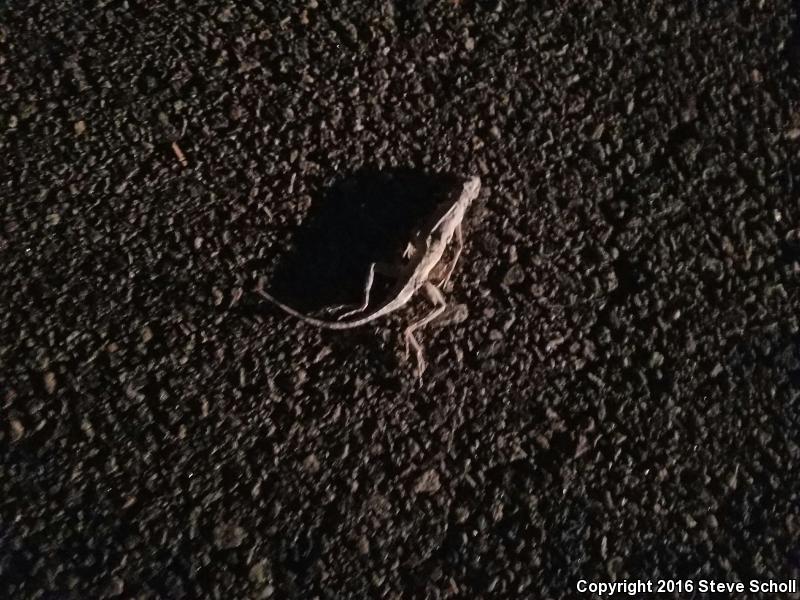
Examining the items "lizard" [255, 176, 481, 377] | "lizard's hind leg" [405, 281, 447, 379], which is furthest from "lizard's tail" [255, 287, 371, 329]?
"lizard's hind leg" [405, 281, 447, 379]

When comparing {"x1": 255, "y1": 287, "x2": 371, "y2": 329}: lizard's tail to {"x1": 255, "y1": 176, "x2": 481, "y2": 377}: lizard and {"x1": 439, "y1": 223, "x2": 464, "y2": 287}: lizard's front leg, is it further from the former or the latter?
{"x1": 439, "y1": 223, "x2": 464, "y2": 287}: lizard's front leg

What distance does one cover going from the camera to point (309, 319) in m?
2.10

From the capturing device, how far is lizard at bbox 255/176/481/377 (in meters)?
2.10

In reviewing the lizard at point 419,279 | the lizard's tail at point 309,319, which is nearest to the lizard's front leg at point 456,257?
the lizard at point 419,279

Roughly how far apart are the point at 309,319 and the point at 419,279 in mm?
334

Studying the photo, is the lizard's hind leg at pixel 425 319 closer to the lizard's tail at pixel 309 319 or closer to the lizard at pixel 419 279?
the lizard at pixel 419 279

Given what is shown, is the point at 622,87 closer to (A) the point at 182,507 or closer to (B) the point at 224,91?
(B) the point at 224,91

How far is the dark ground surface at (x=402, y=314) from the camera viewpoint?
2.03 metres

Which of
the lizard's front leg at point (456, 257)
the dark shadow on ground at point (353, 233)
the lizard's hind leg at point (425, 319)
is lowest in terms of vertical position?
the lizard's hind leg at point (425, 319)

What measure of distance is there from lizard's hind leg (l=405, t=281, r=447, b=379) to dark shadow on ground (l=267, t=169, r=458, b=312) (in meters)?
0.13

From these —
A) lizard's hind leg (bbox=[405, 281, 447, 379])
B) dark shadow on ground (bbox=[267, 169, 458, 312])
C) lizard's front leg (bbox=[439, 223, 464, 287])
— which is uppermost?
dark shadow on ground (bbox=[267, 169, 458, 312])

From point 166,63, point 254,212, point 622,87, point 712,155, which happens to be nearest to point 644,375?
point 712,155

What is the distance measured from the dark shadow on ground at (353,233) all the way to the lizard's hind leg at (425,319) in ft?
0.43

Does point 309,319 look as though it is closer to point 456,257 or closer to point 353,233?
point 353,233
